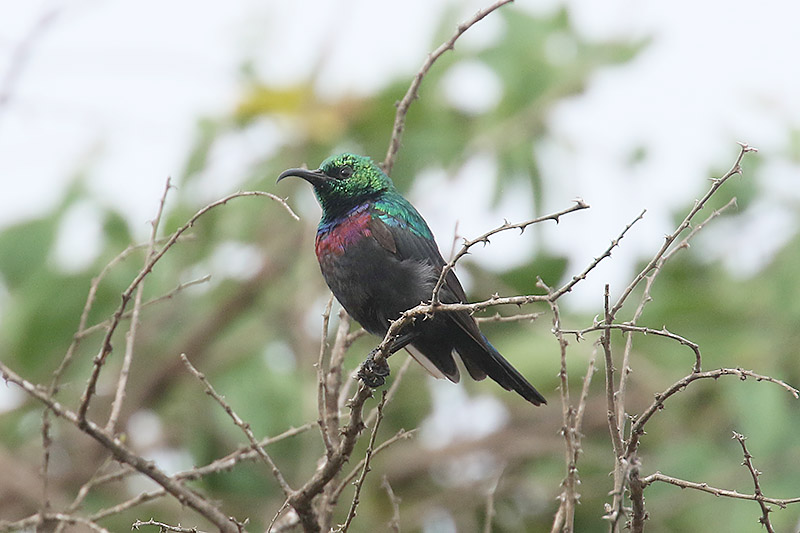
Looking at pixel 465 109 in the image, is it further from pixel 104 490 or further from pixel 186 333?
pixel 104 490

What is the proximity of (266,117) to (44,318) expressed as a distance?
1.93m

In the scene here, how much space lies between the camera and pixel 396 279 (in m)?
3.97

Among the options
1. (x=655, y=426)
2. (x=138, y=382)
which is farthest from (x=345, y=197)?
(x=655, y=426)

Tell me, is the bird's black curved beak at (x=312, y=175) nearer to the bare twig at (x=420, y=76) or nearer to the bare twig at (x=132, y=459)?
the bare twig at (x=420, y=76)

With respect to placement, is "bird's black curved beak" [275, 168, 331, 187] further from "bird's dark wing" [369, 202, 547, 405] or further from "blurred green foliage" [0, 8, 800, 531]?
"blurred green foliage" [0, 8, 800, 531]

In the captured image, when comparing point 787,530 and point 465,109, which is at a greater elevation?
point 465,109

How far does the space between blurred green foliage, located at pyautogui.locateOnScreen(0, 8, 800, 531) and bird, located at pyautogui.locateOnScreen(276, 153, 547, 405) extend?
1.73 m

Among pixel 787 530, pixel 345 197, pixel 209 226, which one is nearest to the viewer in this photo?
pixel 345 197

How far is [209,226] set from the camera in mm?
6402

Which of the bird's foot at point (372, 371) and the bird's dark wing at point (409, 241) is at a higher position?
the bird's dark wing at point (409, 241)

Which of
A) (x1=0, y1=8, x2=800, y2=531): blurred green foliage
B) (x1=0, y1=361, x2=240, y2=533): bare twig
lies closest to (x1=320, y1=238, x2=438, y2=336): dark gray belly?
(x1=0, y1=361, x2=240, y2=533): bare twig

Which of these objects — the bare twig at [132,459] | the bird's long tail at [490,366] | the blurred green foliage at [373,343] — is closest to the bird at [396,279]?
the bird's long tail at [490,366]

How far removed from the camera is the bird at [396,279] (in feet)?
12.9

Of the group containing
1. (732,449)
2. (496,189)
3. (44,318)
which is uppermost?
(44,318)
